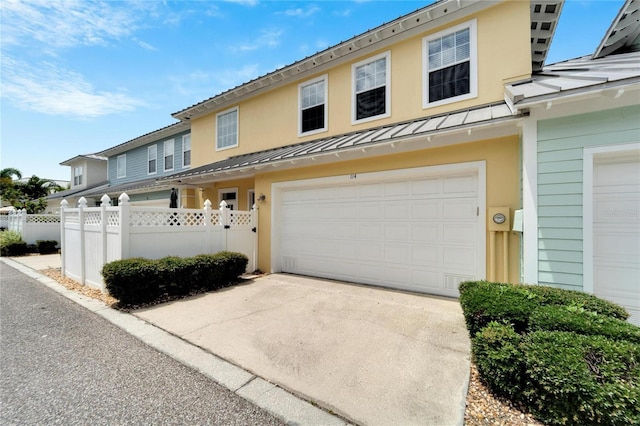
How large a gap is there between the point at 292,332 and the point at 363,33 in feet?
23.9

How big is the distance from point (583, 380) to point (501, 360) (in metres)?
0.55

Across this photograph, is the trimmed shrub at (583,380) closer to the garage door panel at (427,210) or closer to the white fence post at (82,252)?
the garage door panel at (427,210)

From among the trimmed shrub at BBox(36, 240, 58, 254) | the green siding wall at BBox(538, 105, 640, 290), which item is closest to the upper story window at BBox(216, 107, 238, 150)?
the green siding wall at BBox(538, 105, 640, 290)

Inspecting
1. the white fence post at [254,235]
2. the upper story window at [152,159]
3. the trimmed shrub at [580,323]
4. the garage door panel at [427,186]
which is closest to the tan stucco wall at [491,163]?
the garage door panel at [427,186]

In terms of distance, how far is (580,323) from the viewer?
2744 millimetres

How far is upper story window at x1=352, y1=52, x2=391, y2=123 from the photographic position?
714 centimetres

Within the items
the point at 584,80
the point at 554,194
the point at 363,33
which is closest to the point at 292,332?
the point at 554,194

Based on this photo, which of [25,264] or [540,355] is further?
[25,264]

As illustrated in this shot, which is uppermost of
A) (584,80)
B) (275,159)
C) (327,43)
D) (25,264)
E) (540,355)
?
(327,43)

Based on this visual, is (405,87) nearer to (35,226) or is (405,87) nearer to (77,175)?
(35,226)

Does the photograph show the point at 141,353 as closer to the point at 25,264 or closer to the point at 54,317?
the point at 54,317

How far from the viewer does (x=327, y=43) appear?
7.89 m

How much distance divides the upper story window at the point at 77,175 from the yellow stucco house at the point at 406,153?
1858 centimetres

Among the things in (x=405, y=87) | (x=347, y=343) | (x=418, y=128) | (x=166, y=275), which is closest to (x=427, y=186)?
(x=418, y=128)
